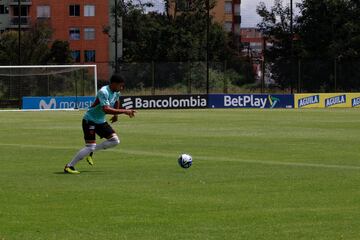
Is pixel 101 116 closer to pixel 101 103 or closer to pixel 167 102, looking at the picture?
pixel 101 103

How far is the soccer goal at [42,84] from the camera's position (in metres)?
62.4

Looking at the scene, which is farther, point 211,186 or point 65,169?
point 65,169

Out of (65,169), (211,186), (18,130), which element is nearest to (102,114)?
(65,169)

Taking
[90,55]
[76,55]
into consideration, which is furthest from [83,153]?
[76,55]

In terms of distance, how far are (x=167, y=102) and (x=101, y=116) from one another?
42.0m

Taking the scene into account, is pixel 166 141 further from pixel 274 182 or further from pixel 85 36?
pixel 85 36

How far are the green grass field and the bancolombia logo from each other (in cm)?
2828

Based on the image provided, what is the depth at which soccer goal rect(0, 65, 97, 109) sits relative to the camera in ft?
205

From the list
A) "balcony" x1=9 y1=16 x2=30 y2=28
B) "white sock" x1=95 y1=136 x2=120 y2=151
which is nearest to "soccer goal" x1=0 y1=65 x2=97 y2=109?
"white sock" x1=95 y1=136 x2=120 y2=151

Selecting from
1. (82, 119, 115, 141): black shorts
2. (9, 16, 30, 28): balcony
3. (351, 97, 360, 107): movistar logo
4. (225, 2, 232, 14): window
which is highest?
(225, 2, 232, 14): window

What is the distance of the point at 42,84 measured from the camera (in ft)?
210

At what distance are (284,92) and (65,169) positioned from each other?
47920 mm

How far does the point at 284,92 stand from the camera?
6612cm

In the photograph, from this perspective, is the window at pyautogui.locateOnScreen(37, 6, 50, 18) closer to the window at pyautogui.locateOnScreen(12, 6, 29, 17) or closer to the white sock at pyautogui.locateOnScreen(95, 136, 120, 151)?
the window at pyautogui.locateOnScreen(12, 6, 29, 17)
